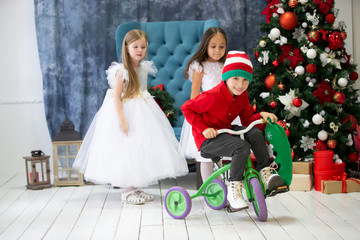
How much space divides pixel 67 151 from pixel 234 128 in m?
1.79

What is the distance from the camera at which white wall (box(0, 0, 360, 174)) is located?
4.66m

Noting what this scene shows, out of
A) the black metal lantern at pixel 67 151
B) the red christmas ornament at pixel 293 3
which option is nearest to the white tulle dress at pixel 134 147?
the black metal lantern at pixel 67 151

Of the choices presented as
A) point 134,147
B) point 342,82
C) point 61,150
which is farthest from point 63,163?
point 342,82

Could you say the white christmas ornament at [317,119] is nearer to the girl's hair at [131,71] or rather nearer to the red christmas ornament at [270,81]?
the red christmas ornament at [270,81]

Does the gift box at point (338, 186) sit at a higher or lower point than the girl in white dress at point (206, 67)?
lower

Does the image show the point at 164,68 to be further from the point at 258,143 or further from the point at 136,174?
the point at 258,143

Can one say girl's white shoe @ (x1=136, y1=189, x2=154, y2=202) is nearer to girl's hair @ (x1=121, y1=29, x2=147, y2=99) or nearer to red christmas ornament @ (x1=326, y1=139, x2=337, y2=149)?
girl's hair @ (x1=121, y1=29, x2=147, y2=99)

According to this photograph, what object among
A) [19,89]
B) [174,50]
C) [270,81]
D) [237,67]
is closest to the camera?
[237,67]

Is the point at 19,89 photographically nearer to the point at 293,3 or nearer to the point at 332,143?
the point at 293,3

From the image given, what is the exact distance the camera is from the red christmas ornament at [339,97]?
378 centimetres

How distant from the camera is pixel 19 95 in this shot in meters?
4.72

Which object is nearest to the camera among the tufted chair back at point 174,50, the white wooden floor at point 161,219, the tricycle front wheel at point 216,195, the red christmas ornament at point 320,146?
the white wooden floor at point 161,219

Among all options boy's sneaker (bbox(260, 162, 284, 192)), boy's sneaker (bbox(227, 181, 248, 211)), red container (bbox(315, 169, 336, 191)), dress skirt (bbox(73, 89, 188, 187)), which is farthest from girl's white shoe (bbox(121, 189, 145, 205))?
red container (bbox(315, 169, 336, 191))

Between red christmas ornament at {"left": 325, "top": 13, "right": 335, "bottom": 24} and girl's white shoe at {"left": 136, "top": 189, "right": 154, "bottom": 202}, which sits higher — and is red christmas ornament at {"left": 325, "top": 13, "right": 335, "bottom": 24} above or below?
above
